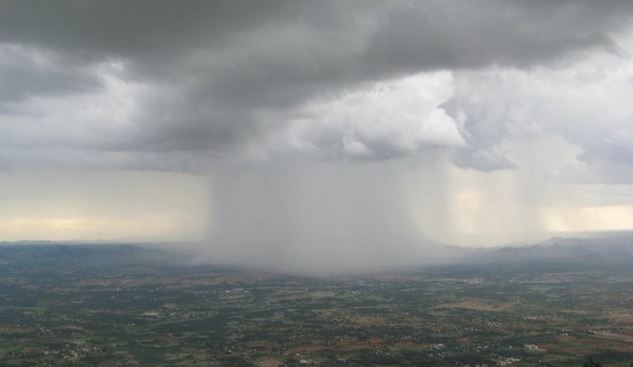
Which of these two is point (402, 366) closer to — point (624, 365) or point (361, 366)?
point (361, 366)

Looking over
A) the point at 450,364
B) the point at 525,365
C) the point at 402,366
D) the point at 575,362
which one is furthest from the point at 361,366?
the point at 575,362

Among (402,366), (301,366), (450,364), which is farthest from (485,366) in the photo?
(301,366)

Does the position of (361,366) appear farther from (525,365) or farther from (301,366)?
(525,365)

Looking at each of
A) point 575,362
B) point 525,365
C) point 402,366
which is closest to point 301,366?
point 402,366

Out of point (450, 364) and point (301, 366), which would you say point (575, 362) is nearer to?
point (450, 364)

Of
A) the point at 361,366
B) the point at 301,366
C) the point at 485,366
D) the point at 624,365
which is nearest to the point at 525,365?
the point at 485,366

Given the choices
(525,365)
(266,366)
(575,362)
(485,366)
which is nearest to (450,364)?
(485,366)

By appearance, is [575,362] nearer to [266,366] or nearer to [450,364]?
[450,364]
